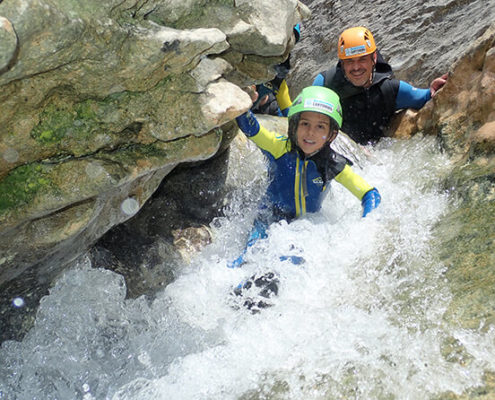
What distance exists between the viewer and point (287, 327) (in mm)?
3662

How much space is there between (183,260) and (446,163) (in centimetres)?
328

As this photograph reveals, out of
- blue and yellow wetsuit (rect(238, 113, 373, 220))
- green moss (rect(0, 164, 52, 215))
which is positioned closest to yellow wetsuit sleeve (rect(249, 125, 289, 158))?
blue and yellow wetsuit (rect(238, 113, 373, 220))

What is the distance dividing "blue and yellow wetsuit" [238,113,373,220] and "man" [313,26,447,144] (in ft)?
6.91

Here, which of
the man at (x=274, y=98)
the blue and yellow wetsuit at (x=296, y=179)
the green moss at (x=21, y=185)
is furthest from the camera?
the man at (x=274, y=98)

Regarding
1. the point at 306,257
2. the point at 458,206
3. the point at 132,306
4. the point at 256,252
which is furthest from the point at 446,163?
the point at 132,306

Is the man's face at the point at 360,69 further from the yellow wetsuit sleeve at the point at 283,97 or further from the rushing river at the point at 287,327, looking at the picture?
the rushing river at the point at 287,327

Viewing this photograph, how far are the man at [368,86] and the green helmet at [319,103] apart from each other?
221cm

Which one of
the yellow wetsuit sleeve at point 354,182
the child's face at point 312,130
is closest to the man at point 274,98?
the child's face at point 312,130

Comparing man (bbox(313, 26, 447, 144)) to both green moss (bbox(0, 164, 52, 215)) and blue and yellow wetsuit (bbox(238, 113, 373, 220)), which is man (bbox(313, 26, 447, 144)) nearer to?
blue and yellow wetsuit (bbox(238, 113, 373, 220))

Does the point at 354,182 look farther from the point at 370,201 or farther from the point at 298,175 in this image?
the point at 298,175

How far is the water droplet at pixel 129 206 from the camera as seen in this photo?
4.39m

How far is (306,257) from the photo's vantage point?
4.66 m

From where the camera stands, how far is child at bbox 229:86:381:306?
484 cm

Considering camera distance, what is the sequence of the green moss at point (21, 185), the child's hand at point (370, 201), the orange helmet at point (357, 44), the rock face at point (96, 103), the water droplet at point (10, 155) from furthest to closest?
1. the orange helmet at point (357, 44)
2. the child's hand at point (370, 201)
3. the green moss at point (21, 185)
4. the water droplet at point (10, 155)
5. the rock face at point (96, 103)
